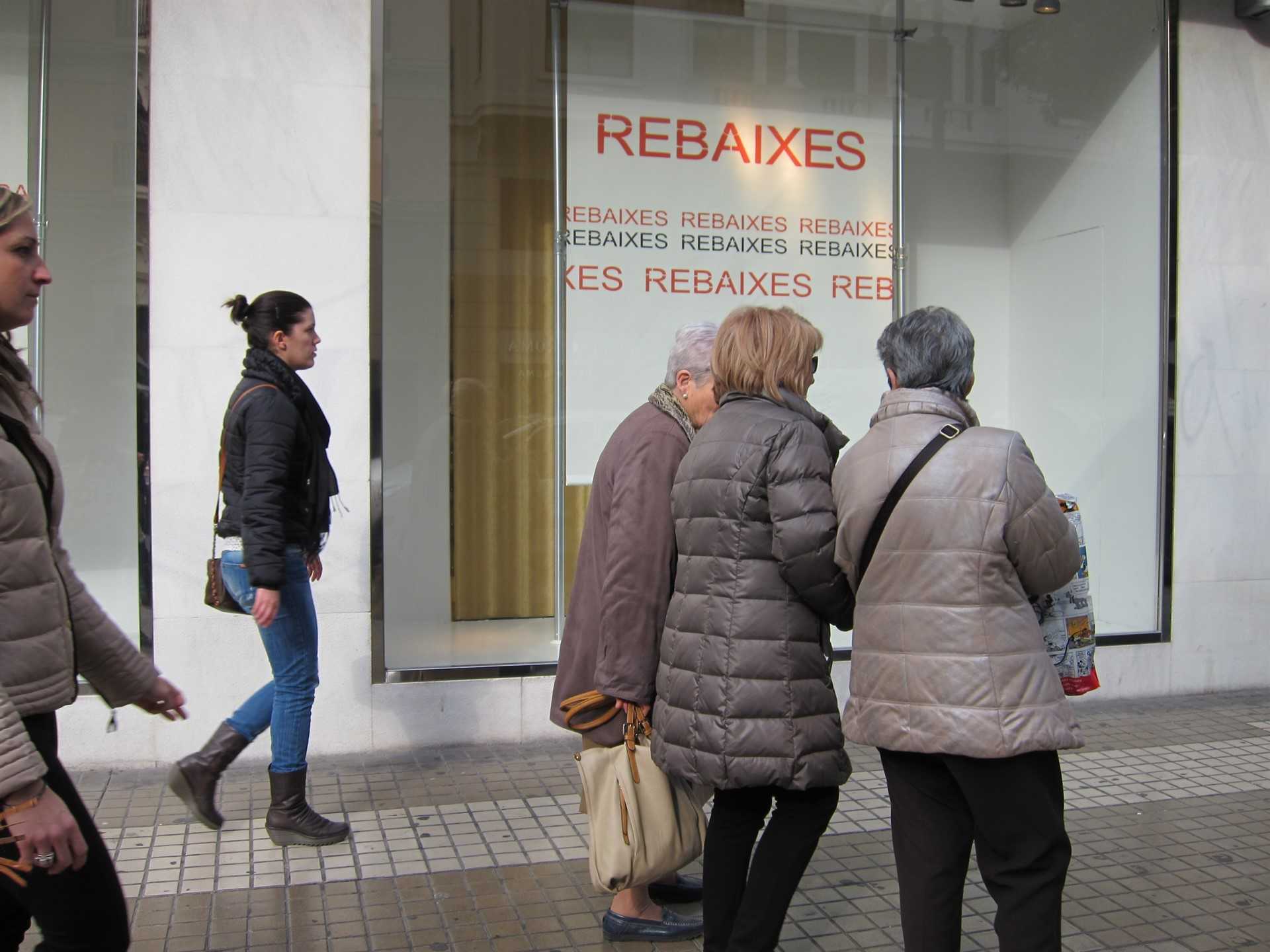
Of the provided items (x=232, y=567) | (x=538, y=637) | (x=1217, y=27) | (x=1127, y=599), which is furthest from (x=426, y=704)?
(x=1217, y=27)

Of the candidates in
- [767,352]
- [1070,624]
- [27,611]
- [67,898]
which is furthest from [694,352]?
[67,898]

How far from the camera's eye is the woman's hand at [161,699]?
9.14 ft

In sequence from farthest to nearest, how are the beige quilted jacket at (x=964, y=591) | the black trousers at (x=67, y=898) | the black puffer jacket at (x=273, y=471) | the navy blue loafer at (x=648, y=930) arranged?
the black puffer jacket at (x=273, y=471)
the navy blue loafer at (x=648, y=930)
the beige quilted jacket at (x=964, y=591)
the black trousers at (x=67, y=898)

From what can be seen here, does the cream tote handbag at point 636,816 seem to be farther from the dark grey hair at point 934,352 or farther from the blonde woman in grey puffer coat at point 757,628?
the dark grey hair at point 934,352

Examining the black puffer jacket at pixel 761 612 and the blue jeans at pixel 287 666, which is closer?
the black puffer jacket at pixel 761 612

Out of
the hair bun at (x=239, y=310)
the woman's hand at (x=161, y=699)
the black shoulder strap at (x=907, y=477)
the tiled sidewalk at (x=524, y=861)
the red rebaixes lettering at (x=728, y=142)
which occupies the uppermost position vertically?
the red rebaixes lettering at (x=728, y=142)

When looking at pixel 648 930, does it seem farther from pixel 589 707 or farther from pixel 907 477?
pixel 907 477

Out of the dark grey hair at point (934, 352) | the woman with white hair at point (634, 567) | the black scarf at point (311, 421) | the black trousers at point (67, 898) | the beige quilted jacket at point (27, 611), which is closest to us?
the beige quilted jacket at point (27, 611)

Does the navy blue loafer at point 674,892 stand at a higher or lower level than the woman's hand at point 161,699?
lower

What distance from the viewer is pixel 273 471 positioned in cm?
453

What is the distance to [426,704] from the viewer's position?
6.23m

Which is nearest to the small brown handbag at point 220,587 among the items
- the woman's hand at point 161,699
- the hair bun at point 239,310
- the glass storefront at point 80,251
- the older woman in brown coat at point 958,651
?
the hair bun at point 239,310

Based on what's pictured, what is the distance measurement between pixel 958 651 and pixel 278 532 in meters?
2.50

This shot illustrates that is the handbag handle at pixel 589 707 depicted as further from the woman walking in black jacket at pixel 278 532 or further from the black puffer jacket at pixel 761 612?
the woman walking in black jacket at pixel 278 532
